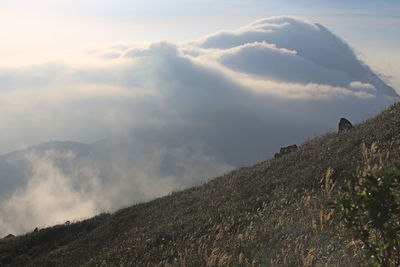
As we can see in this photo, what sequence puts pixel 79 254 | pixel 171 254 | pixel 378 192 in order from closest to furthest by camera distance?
pixel 378 192, pixel 171 254, pixel 79 254

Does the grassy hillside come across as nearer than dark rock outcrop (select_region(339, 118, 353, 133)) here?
Yes

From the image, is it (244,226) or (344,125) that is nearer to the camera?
(244,226)

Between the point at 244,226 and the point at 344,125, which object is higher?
the point at 344,125

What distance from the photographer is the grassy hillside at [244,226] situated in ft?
24.1

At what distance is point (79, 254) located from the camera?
50.8 feet

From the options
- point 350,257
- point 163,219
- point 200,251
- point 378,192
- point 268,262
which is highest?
point 378,192

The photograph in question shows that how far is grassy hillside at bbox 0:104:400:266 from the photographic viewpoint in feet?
24.1

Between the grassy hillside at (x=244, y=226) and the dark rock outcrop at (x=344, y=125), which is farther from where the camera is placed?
the dark rock outcrop at (x=344, y=125)

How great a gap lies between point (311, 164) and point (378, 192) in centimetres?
1216

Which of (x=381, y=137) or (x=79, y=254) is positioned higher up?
(x=381, y=137)

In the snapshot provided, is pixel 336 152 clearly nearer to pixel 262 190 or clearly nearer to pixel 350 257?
pixel 262 190

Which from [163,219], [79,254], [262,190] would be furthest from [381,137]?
[79,254]

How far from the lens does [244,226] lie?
1034cm

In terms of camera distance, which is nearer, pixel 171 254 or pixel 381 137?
pixel 171 254
